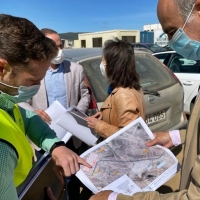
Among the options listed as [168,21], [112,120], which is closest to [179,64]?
[112,120]

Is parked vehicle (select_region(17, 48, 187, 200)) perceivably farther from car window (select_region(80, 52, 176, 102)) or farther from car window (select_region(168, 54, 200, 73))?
car window (select_region(168, 54, 200, 73))

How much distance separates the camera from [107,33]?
104 ft

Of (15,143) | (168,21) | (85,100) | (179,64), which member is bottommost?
(179,64)

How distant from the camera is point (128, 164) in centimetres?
171

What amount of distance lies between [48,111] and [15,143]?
1587mm

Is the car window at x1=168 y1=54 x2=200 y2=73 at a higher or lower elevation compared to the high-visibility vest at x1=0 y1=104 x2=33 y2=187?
lower

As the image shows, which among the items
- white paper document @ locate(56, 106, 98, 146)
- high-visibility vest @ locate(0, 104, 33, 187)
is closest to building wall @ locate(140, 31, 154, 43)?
white paper document @ locate(56, 106, 98, 146)

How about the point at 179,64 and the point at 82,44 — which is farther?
the point at 82,44

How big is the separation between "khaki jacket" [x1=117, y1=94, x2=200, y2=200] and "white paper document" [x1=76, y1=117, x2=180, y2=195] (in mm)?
244

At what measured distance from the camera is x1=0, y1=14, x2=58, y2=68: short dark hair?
117 cm

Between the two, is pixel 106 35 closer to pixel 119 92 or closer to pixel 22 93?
pixel 119 92

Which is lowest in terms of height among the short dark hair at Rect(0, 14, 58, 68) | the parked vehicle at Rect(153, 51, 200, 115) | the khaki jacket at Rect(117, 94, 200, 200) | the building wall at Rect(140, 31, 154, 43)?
the building wall at Rect(140, 31, 154, 43)

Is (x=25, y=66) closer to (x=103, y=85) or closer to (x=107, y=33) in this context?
(x=103, y=85)

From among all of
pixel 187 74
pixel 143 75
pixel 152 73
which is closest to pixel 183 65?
pixel 187 74
